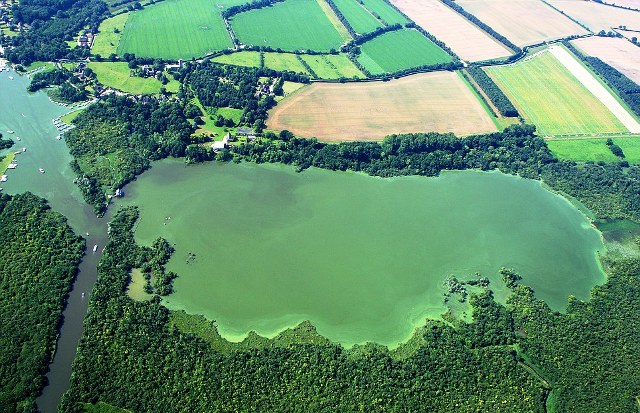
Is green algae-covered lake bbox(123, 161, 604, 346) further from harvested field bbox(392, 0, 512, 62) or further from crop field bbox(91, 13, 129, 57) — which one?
harvested field bbox(392, 0, 512, 62)

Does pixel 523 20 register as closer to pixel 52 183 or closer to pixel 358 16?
pixel 358 16

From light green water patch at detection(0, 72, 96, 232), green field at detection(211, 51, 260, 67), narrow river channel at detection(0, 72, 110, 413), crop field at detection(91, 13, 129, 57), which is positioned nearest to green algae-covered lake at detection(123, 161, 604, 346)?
narrow river channel at detection(0, 72, 110, 413)

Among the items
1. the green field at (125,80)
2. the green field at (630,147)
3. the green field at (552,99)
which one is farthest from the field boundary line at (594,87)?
the green field at (125,80)

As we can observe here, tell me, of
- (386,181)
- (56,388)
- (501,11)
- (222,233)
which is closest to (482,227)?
(386,181)

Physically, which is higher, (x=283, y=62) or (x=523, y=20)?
(x=523, y=20)

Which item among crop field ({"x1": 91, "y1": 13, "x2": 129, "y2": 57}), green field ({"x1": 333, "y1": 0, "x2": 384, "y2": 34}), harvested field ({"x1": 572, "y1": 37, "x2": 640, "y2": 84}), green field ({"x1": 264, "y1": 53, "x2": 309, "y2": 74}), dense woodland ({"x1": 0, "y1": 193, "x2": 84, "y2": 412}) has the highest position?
harvested field ({"x1": 572, "y1": 37, "x2": 640, "y2": 84})

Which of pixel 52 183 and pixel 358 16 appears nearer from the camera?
pixel 52 183

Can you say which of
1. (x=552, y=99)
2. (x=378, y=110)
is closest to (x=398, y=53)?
(x=378, y=110)
